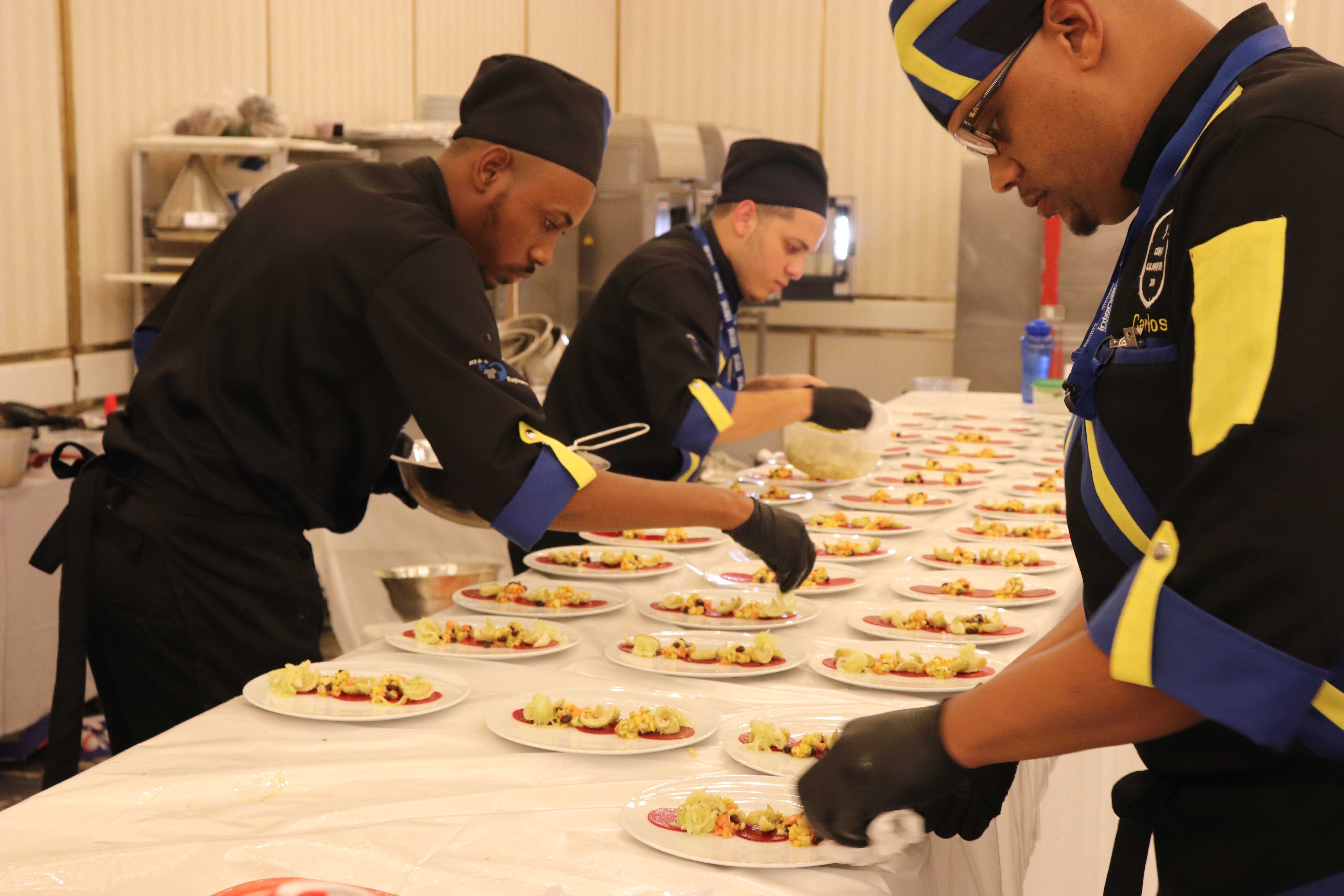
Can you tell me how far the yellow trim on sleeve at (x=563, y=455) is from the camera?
5.14 ft

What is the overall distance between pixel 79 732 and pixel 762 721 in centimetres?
95

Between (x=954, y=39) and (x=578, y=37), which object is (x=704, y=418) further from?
(x=578, y=37)

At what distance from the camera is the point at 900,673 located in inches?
58.7

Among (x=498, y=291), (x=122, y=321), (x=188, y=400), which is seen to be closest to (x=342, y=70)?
(x=498, y=291)

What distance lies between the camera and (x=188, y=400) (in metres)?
1.67

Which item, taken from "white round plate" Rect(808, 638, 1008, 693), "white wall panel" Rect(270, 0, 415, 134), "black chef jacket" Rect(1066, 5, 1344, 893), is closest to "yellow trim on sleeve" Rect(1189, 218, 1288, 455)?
"black chef jacket" Rect(1066, 5, 1344, 893)

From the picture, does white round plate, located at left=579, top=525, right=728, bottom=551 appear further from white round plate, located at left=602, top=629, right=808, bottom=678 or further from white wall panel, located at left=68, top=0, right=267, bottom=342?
white wall panel, located at left=68, top=0, right=267, bottom=342

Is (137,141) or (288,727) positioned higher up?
(137,141)

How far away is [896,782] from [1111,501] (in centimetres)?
27

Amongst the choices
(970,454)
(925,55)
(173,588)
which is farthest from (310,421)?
(970,454)

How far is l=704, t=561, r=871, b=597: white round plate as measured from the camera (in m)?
1.94

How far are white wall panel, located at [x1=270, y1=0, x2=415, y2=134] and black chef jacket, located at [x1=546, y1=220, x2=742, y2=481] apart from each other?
281 centimetres

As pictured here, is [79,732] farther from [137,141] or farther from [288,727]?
[137,141]

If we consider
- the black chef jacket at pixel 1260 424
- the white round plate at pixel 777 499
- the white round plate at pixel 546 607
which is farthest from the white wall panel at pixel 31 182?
the black chef jacket at pixel 1260 424
